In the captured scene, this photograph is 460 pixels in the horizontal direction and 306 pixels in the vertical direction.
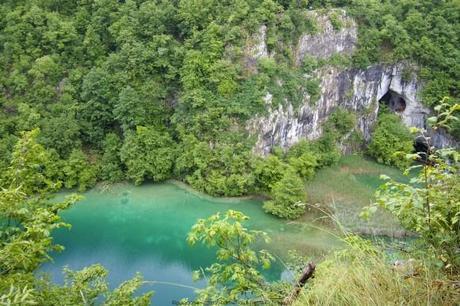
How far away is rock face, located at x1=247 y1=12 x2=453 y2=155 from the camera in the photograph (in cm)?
1855

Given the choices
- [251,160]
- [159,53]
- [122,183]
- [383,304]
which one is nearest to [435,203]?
[383,304]

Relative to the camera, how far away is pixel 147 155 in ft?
57.8

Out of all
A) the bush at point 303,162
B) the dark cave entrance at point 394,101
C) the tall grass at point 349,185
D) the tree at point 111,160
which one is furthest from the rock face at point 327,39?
the tree at point 111,160

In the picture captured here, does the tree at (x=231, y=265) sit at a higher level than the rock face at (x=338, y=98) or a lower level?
higher

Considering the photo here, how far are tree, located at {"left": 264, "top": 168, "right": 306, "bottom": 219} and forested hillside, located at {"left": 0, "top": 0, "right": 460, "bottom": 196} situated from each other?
1.33 metres

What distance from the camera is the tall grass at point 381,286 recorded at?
7.18ft

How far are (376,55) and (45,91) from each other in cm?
1526

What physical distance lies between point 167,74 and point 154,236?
749 centimetres

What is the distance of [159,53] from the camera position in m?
18.6

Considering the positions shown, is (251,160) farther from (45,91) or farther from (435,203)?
(435,203)

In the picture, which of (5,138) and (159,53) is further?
(159,53)

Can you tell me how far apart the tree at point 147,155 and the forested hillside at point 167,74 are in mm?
44

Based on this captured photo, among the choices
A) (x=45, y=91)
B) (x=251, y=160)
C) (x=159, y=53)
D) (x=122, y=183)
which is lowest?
(x=122, y=183)

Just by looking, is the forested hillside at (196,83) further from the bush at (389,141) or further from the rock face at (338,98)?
the rock face at (338,98)
